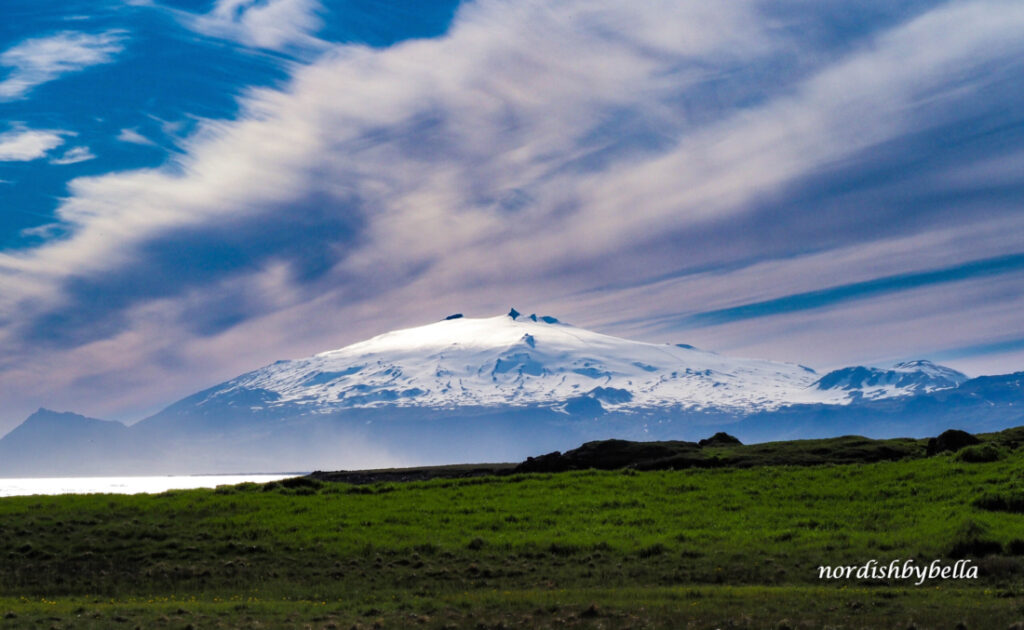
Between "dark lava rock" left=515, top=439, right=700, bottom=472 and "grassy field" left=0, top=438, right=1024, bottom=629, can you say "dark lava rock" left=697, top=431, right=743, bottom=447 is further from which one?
"grassy field" left=0, top=438, right=1024, bottom=629

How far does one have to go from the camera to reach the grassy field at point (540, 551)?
90.4ft

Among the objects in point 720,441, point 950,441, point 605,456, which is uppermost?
point 720,441

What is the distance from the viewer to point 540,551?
132 ft

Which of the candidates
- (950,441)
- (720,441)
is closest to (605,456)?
(720,441)

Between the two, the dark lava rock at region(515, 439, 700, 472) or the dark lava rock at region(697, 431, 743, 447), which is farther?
the dark lava rock at region(697, 431, 743, 447)

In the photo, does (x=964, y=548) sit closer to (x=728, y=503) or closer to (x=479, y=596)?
(x=728, y=503)

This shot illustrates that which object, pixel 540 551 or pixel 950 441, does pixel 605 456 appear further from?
pixel 540 551

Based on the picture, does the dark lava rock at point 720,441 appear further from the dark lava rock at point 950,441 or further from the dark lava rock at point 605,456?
the dark lava rock at point 950,441

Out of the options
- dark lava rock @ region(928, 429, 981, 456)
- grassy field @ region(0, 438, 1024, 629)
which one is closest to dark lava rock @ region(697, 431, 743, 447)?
dark lava rock @ region(928, 429, 981, 456)

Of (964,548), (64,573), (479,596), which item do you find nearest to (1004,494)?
(964,548)

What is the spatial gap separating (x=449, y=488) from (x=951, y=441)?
39.8 metres

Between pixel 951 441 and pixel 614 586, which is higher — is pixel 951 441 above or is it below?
above

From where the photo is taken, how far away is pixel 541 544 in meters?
41.1

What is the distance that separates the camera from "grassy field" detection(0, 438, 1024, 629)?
27547 mm
